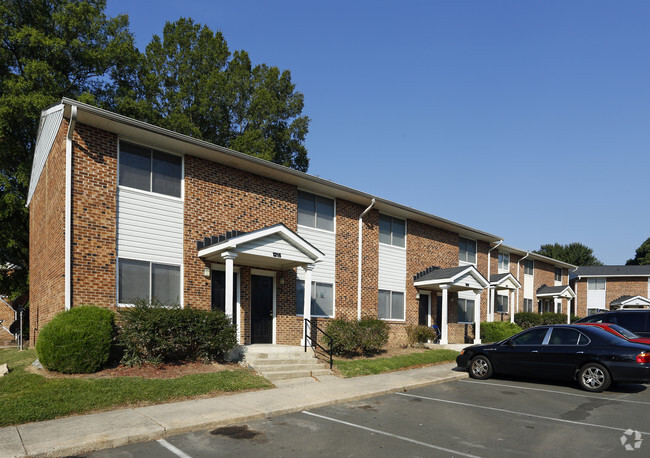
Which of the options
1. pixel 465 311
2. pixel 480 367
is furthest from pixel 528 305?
pixel 480 367

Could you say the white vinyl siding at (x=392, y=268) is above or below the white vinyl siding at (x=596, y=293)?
above

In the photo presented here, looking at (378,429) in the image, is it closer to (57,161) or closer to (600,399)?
(600,399)

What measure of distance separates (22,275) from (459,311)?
23.3 meters

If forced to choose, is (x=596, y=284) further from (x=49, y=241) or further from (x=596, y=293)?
(x=49, y=241)

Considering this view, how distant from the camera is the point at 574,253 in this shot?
74.6 metres

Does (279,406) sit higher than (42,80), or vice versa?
(42,80)

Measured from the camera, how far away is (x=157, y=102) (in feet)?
105

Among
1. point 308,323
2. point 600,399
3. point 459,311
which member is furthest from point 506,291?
point 600,399

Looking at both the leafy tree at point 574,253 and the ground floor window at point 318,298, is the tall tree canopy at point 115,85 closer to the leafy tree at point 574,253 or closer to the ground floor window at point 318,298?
the ground floor window at point 318,298

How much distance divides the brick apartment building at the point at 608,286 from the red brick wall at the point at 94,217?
4065 cm

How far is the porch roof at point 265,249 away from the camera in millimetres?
12562

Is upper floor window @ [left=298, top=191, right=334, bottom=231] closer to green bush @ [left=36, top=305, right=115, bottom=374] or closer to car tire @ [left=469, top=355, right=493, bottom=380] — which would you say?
car tire @ [left=469, top=355, right=493, bottom=380]

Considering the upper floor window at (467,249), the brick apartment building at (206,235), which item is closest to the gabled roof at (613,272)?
the upper floor window at (467,249)

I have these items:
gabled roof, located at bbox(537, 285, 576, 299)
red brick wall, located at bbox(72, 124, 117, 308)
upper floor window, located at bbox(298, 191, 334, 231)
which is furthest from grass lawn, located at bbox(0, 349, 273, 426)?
gabled roof, located at bbox(537, 285, 576, 299)
